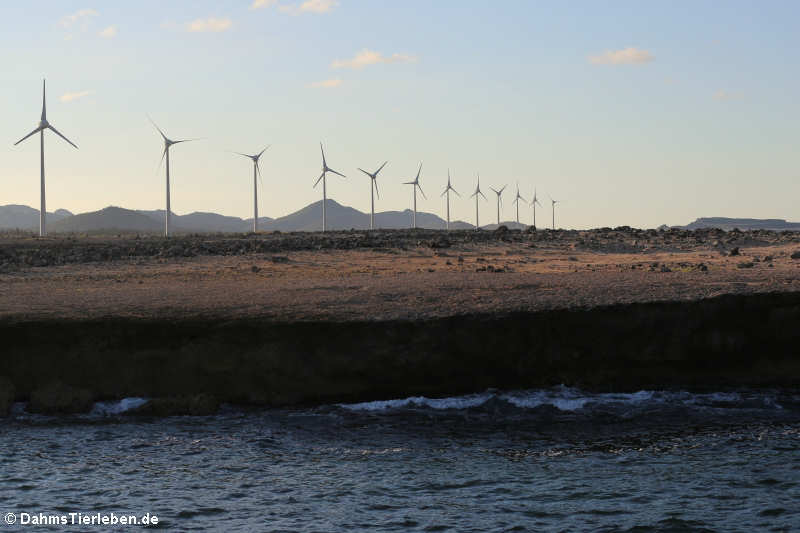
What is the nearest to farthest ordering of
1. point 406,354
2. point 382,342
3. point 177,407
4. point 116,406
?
point 177,407, point 116,406, point 406,354, point 382,342

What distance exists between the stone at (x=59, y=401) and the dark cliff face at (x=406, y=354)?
1.55 feet

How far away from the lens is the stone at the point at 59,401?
2748 centimetres

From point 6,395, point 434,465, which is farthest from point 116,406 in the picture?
point 434,465

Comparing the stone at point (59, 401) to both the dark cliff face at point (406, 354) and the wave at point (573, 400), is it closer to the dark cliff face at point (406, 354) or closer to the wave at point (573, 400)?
the dark cliff face at point (406, 354)

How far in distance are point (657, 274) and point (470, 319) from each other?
1656cm

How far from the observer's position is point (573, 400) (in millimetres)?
28344

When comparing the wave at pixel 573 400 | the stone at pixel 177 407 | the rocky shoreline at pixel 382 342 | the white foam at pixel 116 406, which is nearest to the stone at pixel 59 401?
the rocky shoreline at pixel 382 342

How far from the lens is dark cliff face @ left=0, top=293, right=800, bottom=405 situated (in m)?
28.6

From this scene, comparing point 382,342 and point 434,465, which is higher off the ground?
point 382,342

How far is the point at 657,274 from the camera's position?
4403cm

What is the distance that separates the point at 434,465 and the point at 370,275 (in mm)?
25155

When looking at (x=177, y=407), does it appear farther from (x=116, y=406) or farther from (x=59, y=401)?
(x=59, y=401)

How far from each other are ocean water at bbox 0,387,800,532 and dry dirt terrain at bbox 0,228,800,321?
5.18 metres

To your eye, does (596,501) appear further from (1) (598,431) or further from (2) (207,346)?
(2) (207,346)
